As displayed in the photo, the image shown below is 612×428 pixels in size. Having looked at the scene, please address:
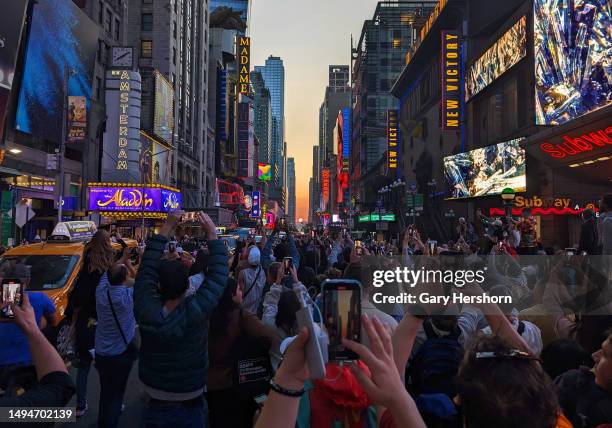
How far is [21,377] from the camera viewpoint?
12.2 ft

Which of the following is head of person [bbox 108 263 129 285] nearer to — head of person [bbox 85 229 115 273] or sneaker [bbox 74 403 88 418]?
head of person [bbox 85 229 115 273]

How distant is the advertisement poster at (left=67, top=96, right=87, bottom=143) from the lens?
92.4 ft

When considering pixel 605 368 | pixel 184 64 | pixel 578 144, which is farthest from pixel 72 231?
pixel 184 64

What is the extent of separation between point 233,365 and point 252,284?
291cm

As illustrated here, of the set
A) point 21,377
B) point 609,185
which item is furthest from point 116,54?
point 21,377

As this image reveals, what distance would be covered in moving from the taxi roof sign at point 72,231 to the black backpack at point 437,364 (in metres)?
9.73

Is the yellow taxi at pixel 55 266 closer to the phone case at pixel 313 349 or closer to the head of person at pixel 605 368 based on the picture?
the phone case at pixel 313 349

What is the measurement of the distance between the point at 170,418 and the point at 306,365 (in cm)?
237

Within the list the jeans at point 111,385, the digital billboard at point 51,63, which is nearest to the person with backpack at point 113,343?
the jeans at point 111,385

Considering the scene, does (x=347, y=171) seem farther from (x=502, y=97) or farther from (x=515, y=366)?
(x=515, y=366)

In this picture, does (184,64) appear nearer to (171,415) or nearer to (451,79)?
(451,79)

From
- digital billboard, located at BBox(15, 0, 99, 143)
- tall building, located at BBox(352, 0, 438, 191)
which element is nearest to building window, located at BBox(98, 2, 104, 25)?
digital billboard, located at BBox(15, 0, 99, 143)

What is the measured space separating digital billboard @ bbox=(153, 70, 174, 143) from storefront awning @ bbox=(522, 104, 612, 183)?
125 ft

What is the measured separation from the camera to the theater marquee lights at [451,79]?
42156mm
